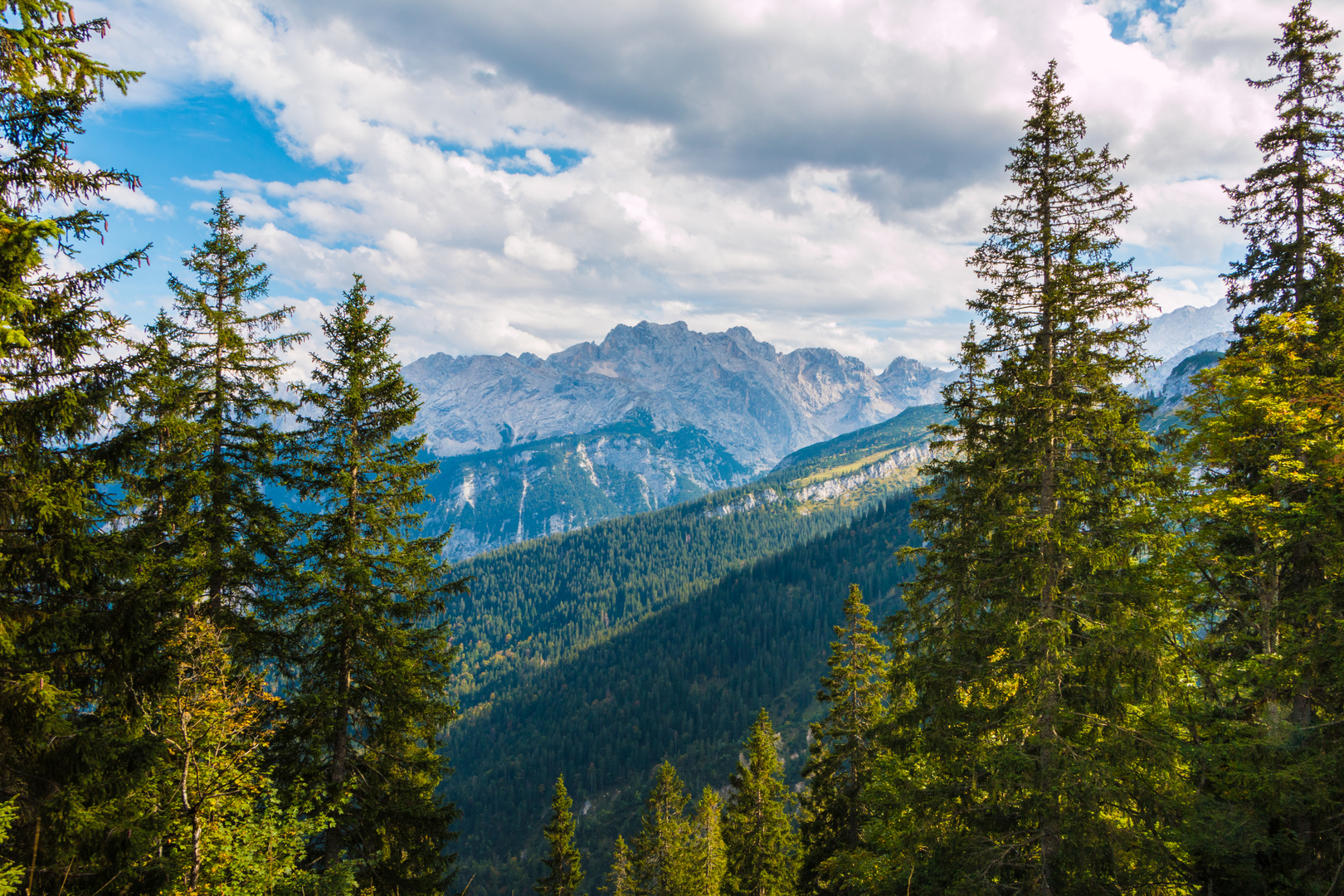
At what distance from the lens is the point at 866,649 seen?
21.5m

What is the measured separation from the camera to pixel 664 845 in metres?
32.9

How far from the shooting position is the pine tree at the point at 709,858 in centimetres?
3072

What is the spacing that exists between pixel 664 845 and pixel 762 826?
870cm

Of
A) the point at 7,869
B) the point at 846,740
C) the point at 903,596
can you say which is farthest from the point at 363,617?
the point at 846,740

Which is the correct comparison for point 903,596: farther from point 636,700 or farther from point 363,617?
point 636,700

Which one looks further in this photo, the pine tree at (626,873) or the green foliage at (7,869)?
the pine tree at (626,873)

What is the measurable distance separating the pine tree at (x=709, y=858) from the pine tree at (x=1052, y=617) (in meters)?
23.7

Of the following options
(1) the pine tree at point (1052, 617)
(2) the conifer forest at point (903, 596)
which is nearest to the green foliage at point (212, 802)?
(2) the conifer forest at point (903, 596)

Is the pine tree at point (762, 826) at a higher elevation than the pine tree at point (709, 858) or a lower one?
higher

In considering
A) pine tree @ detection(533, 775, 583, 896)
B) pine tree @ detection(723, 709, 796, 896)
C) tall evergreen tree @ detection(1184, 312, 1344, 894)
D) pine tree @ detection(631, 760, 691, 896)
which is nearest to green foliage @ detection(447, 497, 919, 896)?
pine tree @ detection(631, 760, 691, 896)

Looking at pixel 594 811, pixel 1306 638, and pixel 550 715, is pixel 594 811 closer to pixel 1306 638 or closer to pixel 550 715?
pixel 550 715

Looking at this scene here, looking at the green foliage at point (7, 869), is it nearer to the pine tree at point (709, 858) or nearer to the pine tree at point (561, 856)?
the pine tree at point (561, 856)

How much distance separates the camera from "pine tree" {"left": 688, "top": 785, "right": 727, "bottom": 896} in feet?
101

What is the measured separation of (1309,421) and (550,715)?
166m
